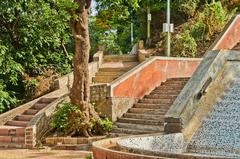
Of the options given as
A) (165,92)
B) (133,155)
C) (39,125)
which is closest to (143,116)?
(165,92)

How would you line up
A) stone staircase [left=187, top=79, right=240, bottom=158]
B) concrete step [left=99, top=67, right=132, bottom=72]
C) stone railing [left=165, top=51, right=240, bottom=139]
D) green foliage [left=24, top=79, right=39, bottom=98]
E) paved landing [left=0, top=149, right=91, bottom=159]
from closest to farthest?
stone staircase [left=187, top=79, right=240, bottom=158] < stone railing [left=165, top=51, right=240, bottom=139] < paved landing [left=0, top=149, right=91, bottom=159] < green foliage [left=24, top=79, right=39, bottom=98] < concrete step [left=99, top=67, right=132, bottom=72]

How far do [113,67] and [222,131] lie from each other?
438 inches

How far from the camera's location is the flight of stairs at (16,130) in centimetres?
1412

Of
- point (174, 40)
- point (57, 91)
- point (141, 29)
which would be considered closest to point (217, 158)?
point (57, 91)

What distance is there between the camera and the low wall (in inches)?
787

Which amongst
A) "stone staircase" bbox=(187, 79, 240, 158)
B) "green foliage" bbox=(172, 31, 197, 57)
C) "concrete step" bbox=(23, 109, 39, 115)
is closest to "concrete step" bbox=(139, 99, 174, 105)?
"concrete step" bbox=(23, 109, 39, 115)

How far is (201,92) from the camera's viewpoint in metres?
11.0

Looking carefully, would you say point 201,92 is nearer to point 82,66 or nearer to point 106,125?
point 106,125

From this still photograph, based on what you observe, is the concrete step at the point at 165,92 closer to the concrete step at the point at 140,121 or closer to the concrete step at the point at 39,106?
the concrete step at the point at 140,121

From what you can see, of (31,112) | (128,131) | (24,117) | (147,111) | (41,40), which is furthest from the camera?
(41,40)

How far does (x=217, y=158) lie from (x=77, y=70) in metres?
7.95

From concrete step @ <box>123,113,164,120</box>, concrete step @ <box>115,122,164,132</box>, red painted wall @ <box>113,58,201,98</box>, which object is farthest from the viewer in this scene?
red painted wall @ <box>113,58,201,98</box>

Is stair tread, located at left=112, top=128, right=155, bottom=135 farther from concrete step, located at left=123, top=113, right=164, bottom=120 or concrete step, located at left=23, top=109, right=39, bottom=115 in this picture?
concrete step, located at left=23, top=109, right=39, bottom=115

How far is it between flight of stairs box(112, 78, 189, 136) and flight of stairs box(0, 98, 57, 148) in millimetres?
2404
